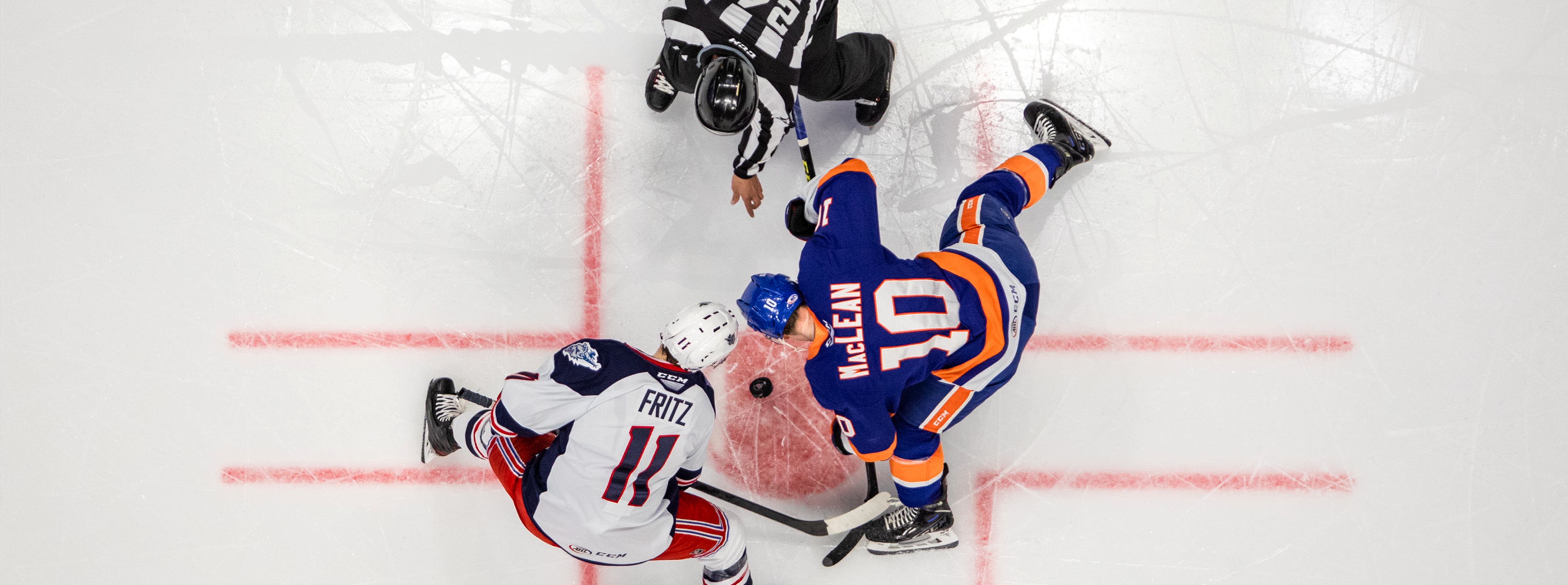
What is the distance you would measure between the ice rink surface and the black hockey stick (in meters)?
0.12

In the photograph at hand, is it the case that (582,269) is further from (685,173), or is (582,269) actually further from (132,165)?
(132,165)

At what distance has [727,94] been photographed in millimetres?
2664

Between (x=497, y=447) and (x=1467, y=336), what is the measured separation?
4.87 m

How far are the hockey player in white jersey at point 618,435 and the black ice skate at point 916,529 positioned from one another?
3.06 feet

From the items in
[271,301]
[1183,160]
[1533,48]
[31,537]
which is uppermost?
[1533,48]

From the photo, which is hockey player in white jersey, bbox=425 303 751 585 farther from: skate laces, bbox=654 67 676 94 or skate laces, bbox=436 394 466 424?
skate laces, bbox=654 67 676 94

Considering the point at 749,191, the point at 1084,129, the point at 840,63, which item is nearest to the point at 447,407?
the point at 749,191

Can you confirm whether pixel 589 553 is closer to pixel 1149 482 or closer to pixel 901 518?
pixel 901 518

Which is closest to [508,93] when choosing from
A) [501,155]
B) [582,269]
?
[501,155]

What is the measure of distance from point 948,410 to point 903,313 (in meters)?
0.75

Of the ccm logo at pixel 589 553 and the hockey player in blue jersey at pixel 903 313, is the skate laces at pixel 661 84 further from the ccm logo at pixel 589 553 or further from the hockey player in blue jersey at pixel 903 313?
the ccm logo at pixel 589 553

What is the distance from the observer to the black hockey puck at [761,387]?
388cm

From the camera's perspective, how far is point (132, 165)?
4031mm

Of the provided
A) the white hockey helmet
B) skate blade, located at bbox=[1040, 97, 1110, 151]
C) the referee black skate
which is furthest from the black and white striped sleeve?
skate blade, located at bbox=[1040, 97, 1110, 151]
